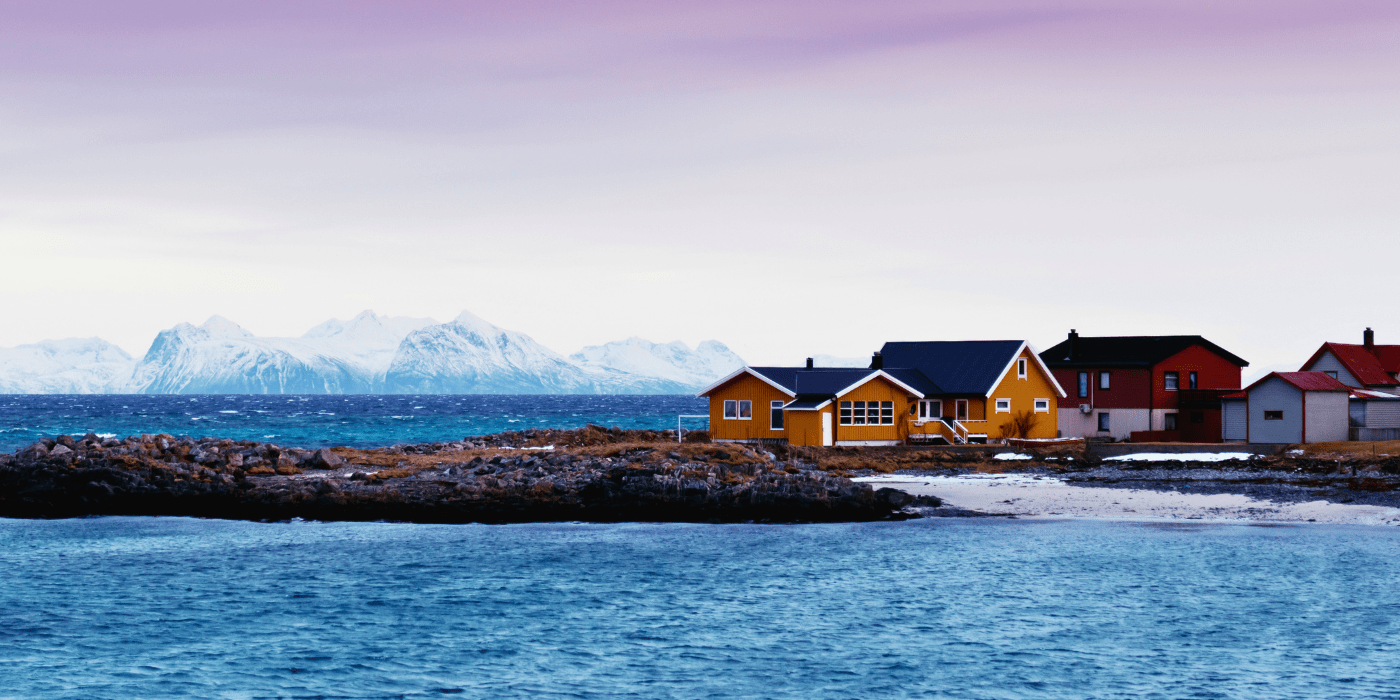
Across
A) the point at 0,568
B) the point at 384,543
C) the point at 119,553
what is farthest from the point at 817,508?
the point at 0,568

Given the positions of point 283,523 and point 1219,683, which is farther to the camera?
point 283,523

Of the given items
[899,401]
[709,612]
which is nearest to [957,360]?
[899,401]

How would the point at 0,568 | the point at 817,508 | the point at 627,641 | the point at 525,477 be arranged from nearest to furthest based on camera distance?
1. the point at 627,641
2. the point at 0,568
3. the point at 817,508
4. the point at 525,477

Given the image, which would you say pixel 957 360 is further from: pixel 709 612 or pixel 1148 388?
pixel 709 612

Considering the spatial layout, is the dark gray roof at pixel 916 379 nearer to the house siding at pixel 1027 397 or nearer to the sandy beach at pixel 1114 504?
the house siding at pixel 1027 397

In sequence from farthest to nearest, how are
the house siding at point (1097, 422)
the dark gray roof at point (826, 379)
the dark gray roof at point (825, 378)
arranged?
the house siding at point (1097, 422), the dark gray roof at point (825, 378), the dark gray roof at point (826, 379)

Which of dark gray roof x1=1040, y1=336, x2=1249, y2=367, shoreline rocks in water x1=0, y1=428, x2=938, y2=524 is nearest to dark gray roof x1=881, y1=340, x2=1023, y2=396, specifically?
dark gray roof x1=1040, y1=336, x2=1249, y2=367

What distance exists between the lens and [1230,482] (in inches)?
1773

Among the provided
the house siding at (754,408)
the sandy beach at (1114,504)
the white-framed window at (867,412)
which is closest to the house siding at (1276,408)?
the white-framed window at (867,412)

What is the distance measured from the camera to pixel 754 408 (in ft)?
197

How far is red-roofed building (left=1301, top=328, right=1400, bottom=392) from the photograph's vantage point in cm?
6531

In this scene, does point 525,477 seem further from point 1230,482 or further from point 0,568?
point 1230,482

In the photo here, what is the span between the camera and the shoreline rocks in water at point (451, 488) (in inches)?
1576

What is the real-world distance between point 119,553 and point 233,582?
689cm
